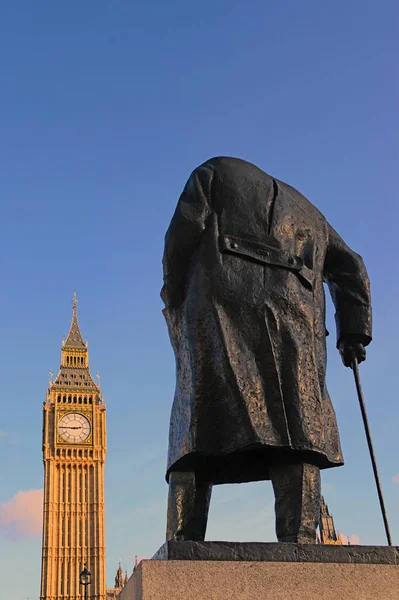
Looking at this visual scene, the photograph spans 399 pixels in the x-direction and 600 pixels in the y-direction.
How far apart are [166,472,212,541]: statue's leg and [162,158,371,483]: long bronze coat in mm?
58

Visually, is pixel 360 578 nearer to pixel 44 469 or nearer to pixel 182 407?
pixel 182 407

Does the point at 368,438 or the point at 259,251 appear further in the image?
the point at 368,438

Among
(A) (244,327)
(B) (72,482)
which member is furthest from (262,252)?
(B) (72,482)

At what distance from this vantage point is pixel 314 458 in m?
3.50

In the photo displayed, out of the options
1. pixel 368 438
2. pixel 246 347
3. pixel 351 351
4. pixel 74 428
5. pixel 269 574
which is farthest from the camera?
pixel 74 428

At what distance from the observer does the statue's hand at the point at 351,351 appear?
4.15m

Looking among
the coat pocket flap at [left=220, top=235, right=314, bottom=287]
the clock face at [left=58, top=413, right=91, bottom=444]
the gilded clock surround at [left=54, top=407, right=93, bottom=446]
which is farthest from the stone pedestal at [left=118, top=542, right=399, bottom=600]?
the clock face at [left=58, top=413, right=91, bottom=444]

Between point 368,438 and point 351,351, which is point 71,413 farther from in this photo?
point 368,438

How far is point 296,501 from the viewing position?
134 inches

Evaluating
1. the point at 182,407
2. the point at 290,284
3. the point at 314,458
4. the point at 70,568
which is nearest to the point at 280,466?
the point at 314,458

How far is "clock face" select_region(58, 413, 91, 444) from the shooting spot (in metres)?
59.0

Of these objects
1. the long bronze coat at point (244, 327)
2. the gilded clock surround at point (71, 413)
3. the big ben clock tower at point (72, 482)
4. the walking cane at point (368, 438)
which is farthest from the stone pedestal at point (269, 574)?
the gilded clock surround at point (71, 413)

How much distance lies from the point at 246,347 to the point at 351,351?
33.8 inches

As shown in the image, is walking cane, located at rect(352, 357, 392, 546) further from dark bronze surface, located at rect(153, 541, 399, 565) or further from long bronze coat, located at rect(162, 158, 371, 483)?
dark bronze surface, located at rect(153, 541, 399, 565)
